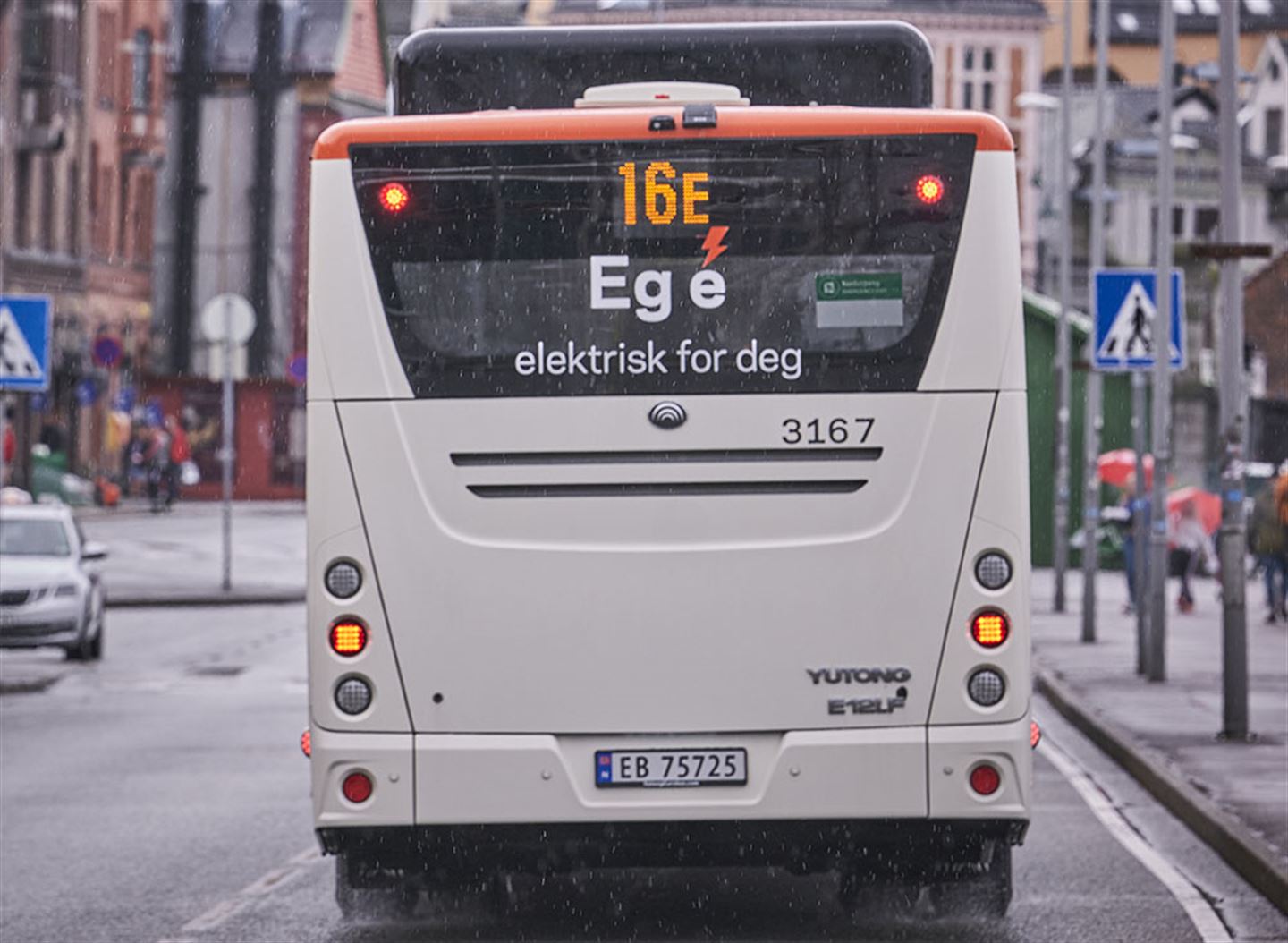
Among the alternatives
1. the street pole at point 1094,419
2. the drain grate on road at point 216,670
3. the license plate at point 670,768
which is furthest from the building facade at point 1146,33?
the license plate at point 670,768

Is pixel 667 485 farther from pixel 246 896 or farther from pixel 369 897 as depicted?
pixel 246 896

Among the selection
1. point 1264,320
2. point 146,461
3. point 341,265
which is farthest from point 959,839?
point 1264,320

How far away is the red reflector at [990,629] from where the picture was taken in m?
9.82

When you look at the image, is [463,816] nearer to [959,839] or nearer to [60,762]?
[959,839]

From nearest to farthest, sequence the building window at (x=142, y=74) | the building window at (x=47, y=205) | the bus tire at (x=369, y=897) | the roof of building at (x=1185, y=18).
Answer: the bus tire at (x=369, y=897)
the building window at (x=47, y=205)
the building window at (x=142, y=74)
the roof of building at (x=1185, y=18)

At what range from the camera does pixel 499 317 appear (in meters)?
9.98

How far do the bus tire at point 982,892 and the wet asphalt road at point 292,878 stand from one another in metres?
0.09

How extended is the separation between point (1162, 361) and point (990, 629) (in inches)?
529

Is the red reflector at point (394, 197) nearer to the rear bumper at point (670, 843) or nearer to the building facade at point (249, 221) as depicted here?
the rear bumper at point (670, 843)

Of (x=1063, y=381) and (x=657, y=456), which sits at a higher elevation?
(x=1063, y=381)

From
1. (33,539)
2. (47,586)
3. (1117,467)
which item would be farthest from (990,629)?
(1117,467)

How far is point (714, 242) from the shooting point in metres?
9.97

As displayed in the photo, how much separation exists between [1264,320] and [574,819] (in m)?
67.5

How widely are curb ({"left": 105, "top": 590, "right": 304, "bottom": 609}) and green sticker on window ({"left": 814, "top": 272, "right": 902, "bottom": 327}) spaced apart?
27109 millimetres
